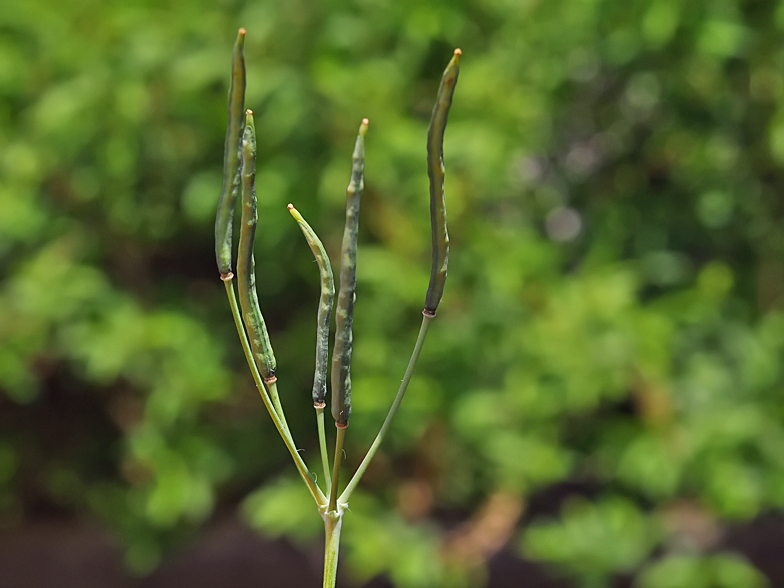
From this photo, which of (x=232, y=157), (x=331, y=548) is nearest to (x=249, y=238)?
(x=232, y=157)

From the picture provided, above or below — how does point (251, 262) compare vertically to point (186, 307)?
below

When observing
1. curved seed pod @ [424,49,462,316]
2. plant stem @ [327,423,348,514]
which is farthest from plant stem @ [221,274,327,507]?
curved seed pod @ [424,49,462,316]

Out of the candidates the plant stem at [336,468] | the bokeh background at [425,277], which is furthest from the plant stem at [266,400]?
the bokeh background at [425,277]

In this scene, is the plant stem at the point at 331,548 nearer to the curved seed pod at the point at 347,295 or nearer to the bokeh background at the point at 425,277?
the curved seed pod at the point at 347,295

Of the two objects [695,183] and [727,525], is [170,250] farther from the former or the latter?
[727,525]

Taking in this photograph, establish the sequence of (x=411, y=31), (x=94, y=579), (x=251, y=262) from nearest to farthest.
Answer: (x=251, y=262) → (x=411, y=31) → (x=94, y=579)

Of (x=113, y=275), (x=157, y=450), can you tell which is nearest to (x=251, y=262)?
(x=157, y=450)
